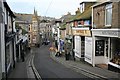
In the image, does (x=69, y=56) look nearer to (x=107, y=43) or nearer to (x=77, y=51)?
(x=77, y=51)

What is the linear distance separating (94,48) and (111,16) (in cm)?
538

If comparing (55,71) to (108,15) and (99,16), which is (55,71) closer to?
(99,16)

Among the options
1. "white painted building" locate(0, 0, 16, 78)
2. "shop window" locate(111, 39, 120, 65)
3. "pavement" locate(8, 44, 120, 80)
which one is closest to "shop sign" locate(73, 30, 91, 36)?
"pavement" locate(8, 44, 120, 80)

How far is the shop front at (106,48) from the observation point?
968 inches

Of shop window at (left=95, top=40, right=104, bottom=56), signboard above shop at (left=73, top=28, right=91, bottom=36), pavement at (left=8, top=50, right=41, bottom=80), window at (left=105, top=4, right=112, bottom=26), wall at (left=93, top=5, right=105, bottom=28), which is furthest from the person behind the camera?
signboard above shop at (left=73, top=28, right=91, bottom=36)

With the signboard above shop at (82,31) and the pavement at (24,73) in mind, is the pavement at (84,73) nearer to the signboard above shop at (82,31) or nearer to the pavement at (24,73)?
the pavement at (24,73)

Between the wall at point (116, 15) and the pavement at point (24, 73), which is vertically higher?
the wall at point (116, 15)

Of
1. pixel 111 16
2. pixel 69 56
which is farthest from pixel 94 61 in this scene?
pixel 69 56

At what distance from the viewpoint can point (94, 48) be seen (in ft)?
94.9

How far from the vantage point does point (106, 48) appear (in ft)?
93.2

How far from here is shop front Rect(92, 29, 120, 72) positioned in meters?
24.6

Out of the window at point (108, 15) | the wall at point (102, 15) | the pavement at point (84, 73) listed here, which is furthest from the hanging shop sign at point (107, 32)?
the pavement at point (84, 73)

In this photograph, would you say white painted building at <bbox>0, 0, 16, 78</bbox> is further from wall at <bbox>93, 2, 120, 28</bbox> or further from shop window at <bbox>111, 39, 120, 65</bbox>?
shop window at <bbox>111, 39, 120, 65</bbox>

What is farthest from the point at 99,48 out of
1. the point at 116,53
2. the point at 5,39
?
the point at 5,39
